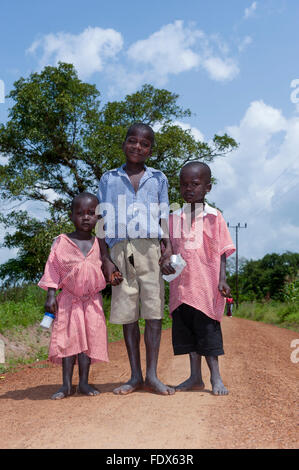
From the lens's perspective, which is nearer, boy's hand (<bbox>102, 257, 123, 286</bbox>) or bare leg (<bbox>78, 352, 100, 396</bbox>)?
boy's hand (<bbox>102, 257, 123, 286</bbox>)

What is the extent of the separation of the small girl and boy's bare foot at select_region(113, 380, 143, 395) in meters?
0.21

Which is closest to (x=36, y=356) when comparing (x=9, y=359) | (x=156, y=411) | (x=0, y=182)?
(x=9, y=359)

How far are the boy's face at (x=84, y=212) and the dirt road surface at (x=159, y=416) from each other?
1.49 meters

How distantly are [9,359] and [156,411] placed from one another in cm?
493

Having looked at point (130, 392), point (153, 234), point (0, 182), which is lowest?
point (130, 392)

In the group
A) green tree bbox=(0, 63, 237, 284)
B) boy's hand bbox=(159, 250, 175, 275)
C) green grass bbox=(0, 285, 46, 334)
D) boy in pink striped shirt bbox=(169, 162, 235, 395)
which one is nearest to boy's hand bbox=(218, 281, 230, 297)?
boy in pink striped shirt bbox=(169, 162, 235, 395)

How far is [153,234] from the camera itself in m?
4.30

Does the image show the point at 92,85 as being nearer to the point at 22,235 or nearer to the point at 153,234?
the point at 22,235

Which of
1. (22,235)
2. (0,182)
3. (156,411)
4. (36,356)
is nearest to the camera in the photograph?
(156,411)

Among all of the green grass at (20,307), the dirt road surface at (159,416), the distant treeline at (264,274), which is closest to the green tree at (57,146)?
the green grass at (20,307)

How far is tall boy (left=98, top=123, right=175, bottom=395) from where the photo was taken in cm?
429

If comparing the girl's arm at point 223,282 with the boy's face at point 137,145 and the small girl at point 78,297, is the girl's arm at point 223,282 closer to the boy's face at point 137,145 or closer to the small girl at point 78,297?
the small girl at point 78,297

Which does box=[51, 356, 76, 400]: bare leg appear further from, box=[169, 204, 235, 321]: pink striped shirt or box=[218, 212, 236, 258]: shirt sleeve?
box=[218, 212, 236, 258]: shirt sleeve

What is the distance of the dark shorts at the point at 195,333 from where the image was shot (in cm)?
428
